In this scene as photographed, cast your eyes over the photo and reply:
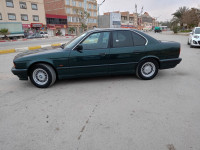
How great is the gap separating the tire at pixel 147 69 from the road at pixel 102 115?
0.22 m

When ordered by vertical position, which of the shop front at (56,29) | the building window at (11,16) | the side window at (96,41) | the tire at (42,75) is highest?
the building window at (11,16)

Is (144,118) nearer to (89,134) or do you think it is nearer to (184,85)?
(89,134)

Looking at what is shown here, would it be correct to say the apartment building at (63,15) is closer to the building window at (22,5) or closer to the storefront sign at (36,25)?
the storefront sign at (36,25)

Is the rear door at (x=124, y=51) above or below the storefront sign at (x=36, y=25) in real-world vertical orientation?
below

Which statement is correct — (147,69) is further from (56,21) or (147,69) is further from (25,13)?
(56,21)

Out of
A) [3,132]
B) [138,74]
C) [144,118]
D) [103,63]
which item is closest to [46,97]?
[3,132]

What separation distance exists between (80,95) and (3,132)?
1.71m

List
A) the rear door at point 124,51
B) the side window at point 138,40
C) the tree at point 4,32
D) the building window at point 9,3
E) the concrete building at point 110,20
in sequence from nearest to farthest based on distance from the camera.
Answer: the rear door at point 124,51
the side window at point 138,40
the tree at point 4,32
the building window at point 9,3
the concrete building at point 110,20

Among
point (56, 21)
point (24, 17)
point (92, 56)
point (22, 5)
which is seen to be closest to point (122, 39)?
point (92, 56)

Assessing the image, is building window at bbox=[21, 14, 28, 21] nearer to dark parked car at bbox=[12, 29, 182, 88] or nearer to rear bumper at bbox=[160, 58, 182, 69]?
dark parked car at bbox=[12, 29, 182, 88]

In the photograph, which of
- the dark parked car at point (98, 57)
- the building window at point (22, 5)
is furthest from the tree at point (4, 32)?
the dark parked car at point (98, 57)

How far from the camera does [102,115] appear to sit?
2852mm

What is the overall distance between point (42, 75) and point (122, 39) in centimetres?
244

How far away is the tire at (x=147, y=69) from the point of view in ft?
14.9
